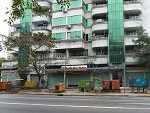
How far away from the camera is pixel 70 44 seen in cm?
3841

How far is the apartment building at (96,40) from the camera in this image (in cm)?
3569

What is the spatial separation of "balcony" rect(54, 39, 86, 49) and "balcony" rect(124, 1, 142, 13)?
347 inches

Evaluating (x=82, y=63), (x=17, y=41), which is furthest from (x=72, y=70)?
(x=17, y=41)

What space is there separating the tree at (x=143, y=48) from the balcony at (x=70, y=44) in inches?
355

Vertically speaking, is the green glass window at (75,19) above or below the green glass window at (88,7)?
below

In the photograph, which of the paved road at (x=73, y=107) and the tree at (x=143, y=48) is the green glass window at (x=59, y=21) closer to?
the tree at (x=143, y=48)

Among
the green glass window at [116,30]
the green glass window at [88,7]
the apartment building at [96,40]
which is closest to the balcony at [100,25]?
the apartment building at [96,40]

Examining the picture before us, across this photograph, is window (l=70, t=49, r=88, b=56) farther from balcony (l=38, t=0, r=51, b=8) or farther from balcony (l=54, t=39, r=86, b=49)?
balcony (l=38, t=0, r=51, b=8)

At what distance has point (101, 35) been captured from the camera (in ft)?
128

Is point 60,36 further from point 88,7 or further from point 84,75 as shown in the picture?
point 84,75

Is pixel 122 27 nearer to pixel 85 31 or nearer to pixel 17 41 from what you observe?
pixel 85 31

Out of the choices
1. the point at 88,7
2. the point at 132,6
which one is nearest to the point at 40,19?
the point at 88,7

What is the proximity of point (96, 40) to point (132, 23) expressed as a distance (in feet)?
20.2

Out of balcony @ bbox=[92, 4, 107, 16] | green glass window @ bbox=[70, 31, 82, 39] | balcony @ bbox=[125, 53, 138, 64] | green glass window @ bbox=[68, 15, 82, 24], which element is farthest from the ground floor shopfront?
balcony @ bbox=[92, 4, 107, 16]
